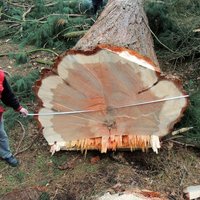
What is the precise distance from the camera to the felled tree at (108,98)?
3492mm

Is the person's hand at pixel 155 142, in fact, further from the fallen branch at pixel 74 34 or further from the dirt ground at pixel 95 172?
the fallen branch at pixel 74 34

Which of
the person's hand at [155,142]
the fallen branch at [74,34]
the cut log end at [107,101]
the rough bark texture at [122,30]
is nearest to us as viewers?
the cut log end at [107,101]

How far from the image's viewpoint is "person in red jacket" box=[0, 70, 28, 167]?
3.59 meters

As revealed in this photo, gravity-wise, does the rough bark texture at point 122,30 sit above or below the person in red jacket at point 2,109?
above

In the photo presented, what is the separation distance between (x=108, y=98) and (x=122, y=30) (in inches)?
35.2

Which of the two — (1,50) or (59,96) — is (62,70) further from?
(1,50)

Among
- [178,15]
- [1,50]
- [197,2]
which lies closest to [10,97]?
[1,50]

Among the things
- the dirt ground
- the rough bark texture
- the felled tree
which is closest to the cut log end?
the felled tree

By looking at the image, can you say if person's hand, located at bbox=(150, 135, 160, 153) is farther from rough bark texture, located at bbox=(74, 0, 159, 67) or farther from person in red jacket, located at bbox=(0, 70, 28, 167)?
person in red jacket, located at bbox=(0, 70, 28, 167)

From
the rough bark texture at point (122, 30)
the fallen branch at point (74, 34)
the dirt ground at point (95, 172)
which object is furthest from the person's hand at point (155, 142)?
the fallen branch at point (74, 34)

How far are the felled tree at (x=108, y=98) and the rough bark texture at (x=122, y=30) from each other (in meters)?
0.02

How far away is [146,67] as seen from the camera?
343 centimetres

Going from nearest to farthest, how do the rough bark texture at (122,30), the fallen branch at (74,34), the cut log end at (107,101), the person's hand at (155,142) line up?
the cut log end at (107,101) < the person's hand at (155,142) < the rough bark texture at (122,30) < the fallen branch at (74,34)

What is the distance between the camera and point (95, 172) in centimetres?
379
